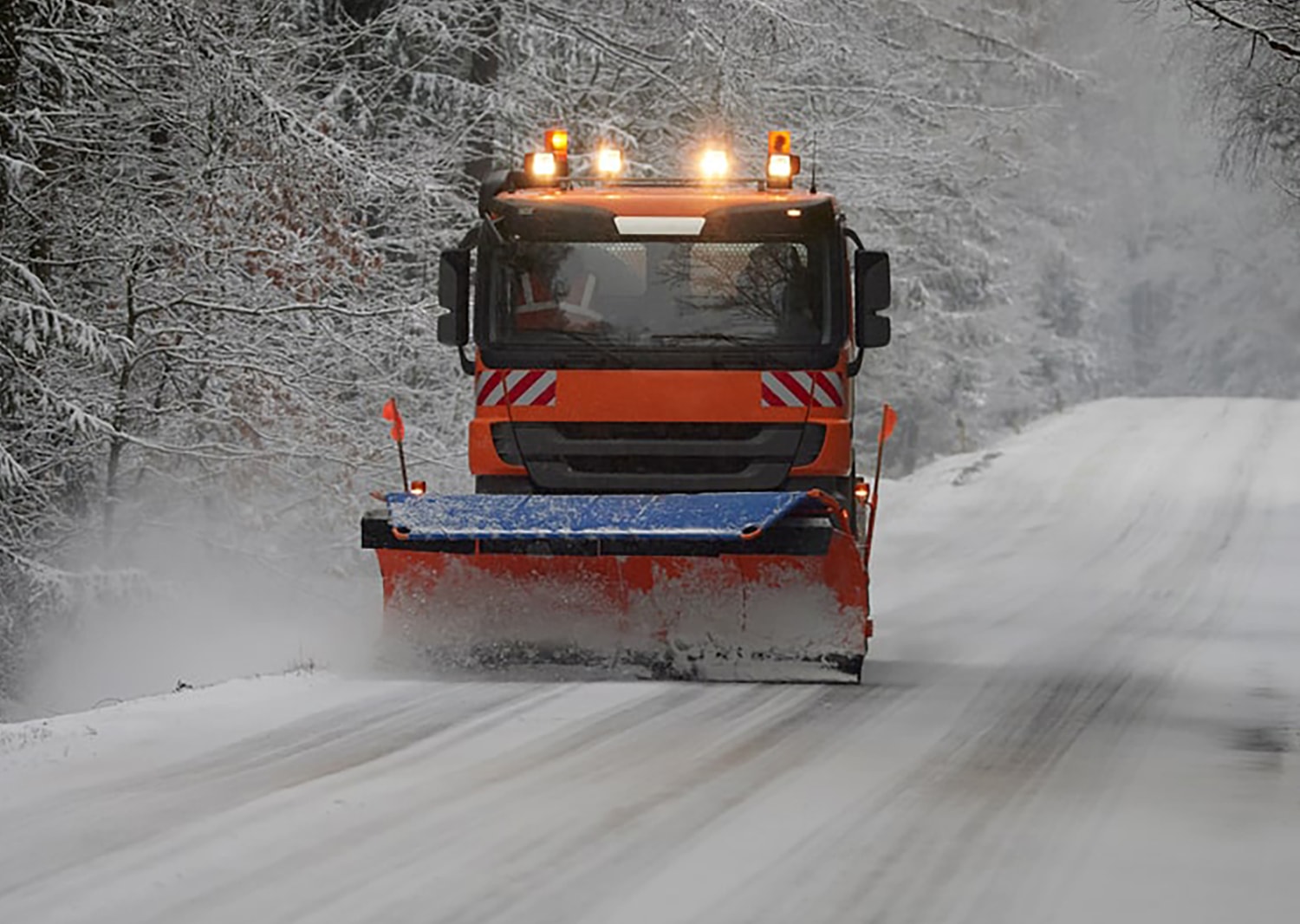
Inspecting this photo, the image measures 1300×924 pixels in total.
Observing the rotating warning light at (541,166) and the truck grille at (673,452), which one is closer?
the truck grille at (673,452)

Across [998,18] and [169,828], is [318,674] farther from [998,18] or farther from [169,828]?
[998,18]

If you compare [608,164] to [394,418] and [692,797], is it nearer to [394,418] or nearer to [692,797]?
[394,418]

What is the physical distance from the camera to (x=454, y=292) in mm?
9820

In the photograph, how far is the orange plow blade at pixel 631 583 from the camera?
349 inches

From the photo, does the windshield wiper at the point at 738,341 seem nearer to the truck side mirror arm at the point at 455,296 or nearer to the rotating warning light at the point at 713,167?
the truck side mirror arm at the point at 455,296

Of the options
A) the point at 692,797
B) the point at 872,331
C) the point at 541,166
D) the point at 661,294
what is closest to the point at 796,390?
the point at 872,331

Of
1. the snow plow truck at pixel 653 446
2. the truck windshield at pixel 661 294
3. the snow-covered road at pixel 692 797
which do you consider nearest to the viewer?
the snow-covered road at pixel 692 797

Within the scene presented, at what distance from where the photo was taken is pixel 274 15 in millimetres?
15031

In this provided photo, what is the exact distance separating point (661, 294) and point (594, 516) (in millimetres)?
1381

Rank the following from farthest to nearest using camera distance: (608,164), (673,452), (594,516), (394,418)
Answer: (608,164) → (394,418) → (673,452) → (594,516)

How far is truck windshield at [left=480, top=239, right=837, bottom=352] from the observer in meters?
9.70

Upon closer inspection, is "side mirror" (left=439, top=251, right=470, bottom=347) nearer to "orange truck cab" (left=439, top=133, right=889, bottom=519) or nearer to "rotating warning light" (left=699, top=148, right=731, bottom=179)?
"orange truck cab" (left=439, top=133, right=889, bottom=519)

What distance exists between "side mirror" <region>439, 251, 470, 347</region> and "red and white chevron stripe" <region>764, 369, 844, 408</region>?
155 cm

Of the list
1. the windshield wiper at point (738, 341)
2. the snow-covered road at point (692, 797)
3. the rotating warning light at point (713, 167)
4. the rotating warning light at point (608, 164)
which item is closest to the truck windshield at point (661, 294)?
the windshield wiper at point (738, 341)
